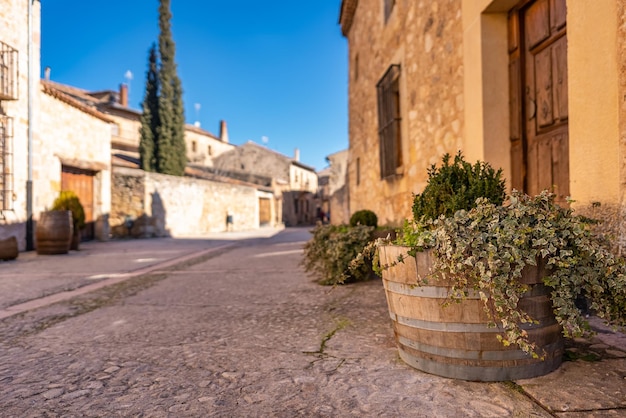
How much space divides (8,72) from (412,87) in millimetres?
7635

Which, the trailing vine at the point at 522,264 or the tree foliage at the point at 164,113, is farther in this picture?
the tree foliage at the point at 164,113

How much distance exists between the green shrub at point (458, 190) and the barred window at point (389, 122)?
3436 mm

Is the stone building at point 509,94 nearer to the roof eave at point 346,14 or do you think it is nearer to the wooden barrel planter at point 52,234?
the roof eave at point 346,14

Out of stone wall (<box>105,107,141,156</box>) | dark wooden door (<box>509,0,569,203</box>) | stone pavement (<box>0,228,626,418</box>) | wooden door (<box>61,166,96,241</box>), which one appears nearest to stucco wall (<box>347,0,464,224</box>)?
dark wooden door (<box>509,0,569,203</box>)

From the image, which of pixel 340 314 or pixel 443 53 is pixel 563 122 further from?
pixel 340 314

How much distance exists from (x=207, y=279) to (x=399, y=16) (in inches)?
160

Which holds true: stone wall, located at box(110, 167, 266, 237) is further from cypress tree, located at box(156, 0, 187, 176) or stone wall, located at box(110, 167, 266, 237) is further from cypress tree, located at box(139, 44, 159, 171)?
cypress tree, located at box(139, 44, 159, 171)

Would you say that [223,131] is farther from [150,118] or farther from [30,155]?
[30,155]

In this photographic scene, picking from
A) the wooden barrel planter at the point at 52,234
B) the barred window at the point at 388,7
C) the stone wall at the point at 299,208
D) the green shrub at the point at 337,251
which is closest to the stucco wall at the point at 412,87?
the barred window at the point at 388,7

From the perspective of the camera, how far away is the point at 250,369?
68.0 inches

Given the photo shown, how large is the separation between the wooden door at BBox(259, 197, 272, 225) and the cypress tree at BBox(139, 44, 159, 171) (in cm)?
727

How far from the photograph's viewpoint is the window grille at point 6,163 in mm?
A: 7676

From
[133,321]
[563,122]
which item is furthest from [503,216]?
[133,321]

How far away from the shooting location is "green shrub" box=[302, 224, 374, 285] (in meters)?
3.66
